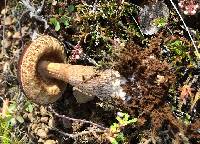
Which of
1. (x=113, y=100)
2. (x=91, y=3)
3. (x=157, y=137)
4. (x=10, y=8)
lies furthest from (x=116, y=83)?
(x=10, y=8)

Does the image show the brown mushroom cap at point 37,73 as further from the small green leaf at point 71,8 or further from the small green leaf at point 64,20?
the small green leaf at point 71,8

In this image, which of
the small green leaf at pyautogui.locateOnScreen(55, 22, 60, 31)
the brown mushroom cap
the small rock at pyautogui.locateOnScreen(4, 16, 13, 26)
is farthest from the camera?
the small rock at pyautogui.locateOnScreen(4, 16, 13, 26)

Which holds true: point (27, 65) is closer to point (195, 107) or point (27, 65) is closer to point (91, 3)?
point (91, 3)

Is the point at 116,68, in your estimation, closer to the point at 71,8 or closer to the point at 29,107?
the point at 71,8

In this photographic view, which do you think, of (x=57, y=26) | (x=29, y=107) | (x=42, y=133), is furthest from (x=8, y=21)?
(x=42, y=133)

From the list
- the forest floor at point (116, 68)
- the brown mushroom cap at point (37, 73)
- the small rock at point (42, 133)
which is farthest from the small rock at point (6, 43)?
the small rock at point (42, 133)

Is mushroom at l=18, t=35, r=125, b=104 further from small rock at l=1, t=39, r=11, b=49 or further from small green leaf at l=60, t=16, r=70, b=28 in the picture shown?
small rock at l=1, t=39, r=11, b=49

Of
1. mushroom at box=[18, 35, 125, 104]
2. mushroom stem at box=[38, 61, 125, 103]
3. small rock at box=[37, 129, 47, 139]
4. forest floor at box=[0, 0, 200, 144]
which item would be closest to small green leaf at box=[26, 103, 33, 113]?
forest floor at box=[0, 0, 200, 144]
